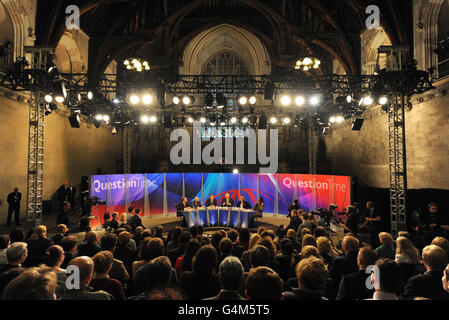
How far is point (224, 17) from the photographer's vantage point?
18641mm

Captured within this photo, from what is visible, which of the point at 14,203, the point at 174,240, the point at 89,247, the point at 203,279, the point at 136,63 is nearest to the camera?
the point at 203,279

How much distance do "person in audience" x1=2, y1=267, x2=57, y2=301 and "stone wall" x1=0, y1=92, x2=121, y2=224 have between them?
11190mm

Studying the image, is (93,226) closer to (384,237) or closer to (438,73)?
(384,237)

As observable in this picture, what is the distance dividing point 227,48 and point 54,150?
51.2ft

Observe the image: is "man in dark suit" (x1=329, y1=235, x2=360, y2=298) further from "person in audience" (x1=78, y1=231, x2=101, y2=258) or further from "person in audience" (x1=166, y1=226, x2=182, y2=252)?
"person in audience" (x1=78, y1=231, x2=101, y2=258)

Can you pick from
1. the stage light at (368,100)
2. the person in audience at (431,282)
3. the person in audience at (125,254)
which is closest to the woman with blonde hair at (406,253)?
the person in audience at (431,282)

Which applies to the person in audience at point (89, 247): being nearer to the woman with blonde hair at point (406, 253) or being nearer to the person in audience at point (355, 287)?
the person in audience at point (355, 287)

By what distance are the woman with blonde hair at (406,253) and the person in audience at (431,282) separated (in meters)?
0.85

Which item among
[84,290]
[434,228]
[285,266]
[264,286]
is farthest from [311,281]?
[434,228]

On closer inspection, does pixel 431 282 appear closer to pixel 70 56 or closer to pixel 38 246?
pixel 38 246

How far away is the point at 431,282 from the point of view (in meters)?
2.48

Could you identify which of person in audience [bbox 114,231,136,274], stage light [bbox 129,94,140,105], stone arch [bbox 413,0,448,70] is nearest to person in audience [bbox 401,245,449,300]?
person in audience [bbox 114,231,136,274]
